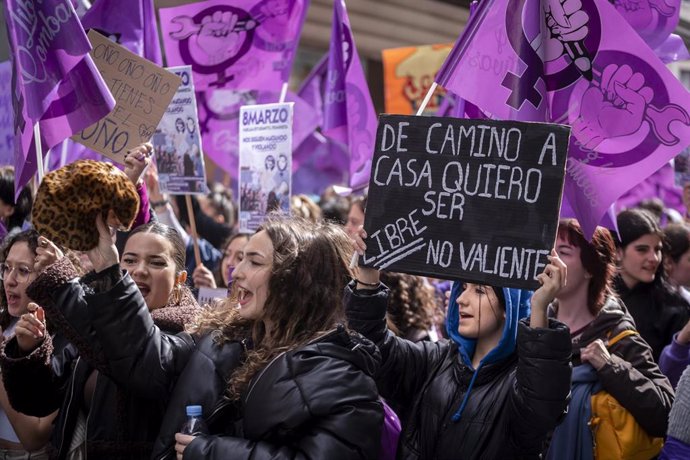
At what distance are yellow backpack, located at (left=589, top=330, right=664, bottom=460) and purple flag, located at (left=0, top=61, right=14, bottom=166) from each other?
3883 mm

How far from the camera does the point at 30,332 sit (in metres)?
3.22

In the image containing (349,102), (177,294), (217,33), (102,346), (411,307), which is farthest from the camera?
(349,102)

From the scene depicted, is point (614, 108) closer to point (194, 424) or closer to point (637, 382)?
point (637, 382)

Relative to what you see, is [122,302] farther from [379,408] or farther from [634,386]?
[634,386]

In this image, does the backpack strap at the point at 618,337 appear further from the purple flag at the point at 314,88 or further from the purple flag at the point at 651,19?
the purple flag at the point at 314,88

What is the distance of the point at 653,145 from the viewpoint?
3.97 m

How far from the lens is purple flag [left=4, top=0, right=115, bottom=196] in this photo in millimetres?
3834

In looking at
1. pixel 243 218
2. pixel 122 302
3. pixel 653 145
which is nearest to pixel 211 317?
pixel 122 302

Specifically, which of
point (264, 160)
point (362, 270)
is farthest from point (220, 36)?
point (362, 270)

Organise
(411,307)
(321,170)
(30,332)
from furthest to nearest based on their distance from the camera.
Answer: (321,170) < (411,307) < (30,332)

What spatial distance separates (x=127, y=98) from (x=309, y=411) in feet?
8.45

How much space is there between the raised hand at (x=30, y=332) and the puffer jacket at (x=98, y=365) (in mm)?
29

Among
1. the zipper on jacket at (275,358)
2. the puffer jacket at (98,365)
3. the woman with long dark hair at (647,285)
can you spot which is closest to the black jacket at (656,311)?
the woman with long dark hair at (647,285)

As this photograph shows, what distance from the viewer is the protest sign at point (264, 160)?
615cm
